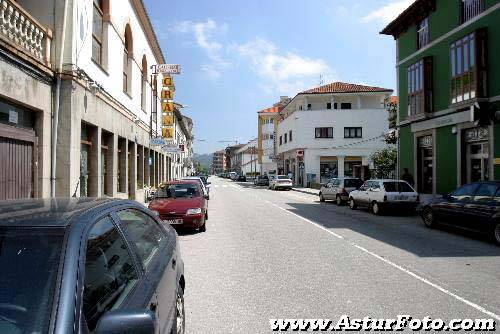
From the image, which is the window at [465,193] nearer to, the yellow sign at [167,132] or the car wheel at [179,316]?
the car wheel at [179,316]

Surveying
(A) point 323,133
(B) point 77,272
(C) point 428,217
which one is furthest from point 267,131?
(B) point 77,272

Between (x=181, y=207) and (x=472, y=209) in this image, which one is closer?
(x=472, y=209)

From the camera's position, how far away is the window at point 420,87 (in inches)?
839

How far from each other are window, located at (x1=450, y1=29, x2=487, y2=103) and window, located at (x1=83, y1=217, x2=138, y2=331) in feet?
58.1

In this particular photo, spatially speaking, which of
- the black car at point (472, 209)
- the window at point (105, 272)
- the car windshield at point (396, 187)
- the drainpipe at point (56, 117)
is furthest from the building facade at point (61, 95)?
the car windshield at point (396, 187)

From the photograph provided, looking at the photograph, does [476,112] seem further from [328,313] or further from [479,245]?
[328,313]

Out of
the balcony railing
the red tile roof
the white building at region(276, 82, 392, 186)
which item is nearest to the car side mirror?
the balcony railing

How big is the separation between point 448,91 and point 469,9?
3577 mm

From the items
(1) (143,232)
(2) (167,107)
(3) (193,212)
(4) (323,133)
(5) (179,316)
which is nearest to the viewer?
(1) (143,232)

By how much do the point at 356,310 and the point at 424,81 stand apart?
1906 cm

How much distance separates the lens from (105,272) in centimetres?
255

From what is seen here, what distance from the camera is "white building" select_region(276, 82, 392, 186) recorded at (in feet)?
156

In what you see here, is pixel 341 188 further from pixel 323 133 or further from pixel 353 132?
pixel 353 132

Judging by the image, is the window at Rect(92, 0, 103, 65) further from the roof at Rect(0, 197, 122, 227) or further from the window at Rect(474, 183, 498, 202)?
the window at Rect(474, 183, 498, 202)
